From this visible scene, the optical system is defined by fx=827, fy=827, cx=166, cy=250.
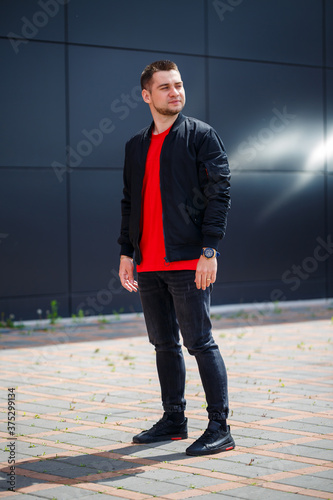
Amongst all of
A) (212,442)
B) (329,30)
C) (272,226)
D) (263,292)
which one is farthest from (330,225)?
(212,442)

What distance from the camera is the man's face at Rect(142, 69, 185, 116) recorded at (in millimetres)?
4617

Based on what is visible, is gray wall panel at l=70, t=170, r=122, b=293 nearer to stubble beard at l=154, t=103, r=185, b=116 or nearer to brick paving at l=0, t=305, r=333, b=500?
brick paving at l=0, t=305, r=333, b=500

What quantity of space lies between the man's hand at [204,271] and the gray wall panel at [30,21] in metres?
7.00

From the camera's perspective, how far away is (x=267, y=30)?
1258 centimetres

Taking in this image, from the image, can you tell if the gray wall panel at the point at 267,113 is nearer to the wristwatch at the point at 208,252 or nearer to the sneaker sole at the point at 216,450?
the wristwatch at the point at 208,252

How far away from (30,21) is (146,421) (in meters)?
6.88

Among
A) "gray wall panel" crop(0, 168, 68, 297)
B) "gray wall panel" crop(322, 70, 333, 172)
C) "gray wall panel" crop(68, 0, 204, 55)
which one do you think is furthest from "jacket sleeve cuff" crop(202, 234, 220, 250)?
"gray wall panel" crop(322, 70, 333, 172)

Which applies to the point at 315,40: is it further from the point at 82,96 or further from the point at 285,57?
the point at 82,96

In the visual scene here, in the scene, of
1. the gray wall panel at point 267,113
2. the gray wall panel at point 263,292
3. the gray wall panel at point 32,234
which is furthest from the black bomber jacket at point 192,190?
the gray wall panel at point 267,113

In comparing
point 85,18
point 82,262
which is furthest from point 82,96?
point 82,262

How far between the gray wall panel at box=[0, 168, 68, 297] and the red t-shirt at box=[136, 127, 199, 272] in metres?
6.05

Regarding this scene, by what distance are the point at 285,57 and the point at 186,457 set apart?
31.1 ft

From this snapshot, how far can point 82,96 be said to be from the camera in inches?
435

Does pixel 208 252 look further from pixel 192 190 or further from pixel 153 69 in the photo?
pixel 153 69
